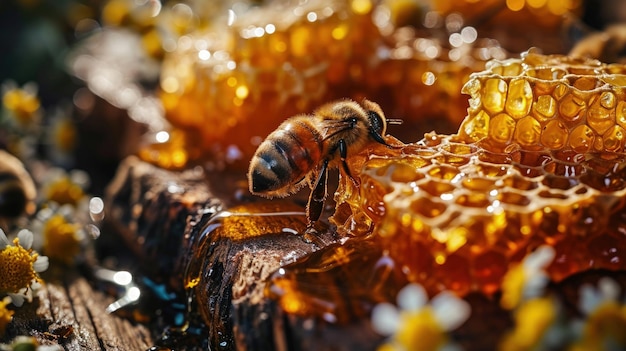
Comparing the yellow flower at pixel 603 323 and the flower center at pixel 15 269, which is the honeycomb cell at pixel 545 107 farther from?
the flower center at pixel 15 269

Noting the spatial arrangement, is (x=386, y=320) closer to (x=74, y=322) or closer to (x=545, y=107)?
(x=545, y=107)

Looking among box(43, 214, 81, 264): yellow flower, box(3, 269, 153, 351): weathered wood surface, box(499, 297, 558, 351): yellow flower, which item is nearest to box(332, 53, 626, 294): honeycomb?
box(499, 297, 558, 351): yellow flower

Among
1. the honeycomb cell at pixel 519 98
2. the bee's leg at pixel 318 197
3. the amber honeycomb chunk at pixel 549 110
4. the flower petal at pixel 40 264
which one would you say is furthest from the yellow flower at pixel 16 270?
the honeycomb cell at pixel 519 98

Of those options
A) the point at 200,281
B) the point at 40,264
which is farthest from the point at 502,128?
the point at 40,264

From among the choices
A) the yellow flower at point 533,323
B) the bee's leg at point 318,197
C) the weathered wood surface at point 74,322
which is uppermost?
the yellow flower at point 533,323

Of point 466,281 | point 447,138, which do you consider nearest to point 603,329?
point 466,281

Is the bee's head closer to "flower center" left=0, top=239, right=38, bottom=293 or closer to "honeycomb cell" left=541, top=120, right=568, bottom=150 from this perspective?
"honeycomb cell" left=541, top=120, right=568, bottom=150
